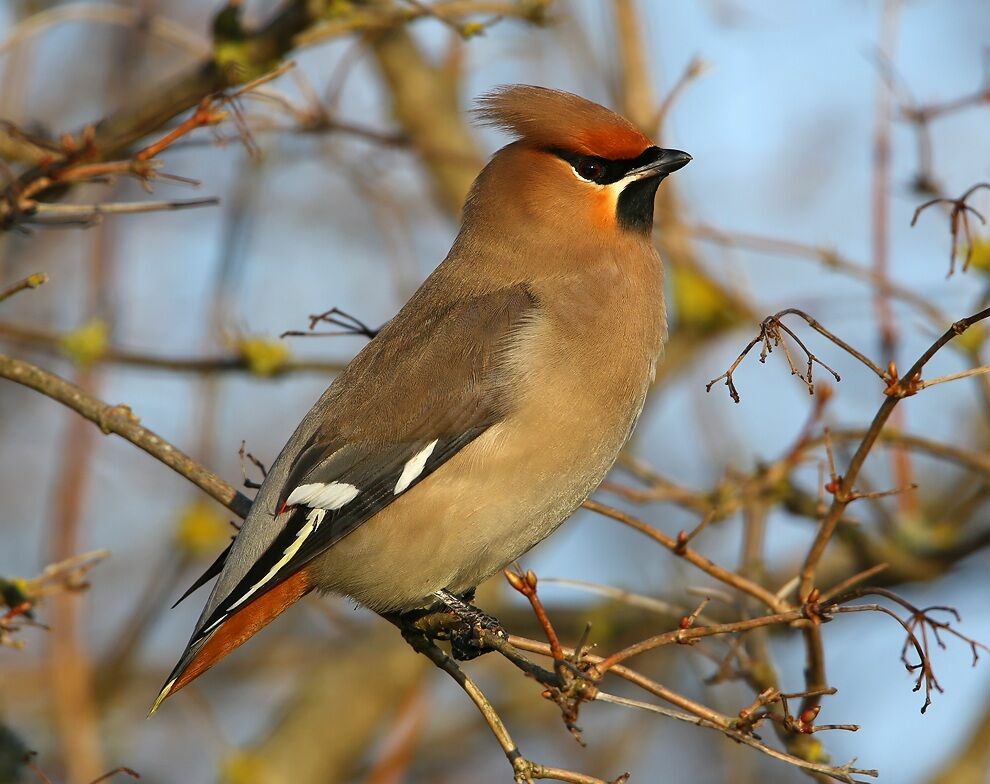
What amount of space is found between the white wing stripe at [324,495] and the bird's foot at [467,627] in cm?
39

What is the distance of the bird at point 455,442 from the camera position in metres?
3.65

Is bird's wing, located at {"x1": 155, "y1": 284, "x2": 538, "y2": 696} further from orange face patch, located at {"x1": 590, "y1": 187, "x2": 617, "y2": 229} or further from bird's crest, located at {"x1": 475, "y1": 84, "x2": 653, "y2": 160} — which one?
bird's crest, located at {"x1": 475, "y1": 84, "x2": 653, "y2": 160}

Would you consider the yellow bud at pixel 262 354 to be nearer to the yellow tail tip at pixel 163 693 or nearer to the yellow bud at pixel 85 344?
the yellow bud at pixel 85 344

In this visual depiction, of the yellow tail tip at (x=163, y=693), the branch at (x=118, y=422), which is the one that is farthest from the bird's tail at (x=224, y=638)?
the branch at (x=118, y=422)

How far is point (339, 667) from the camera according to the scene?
5.68 meters

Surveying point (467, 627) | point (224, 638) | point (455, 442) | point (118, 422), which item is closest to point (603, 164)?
point (455, 442)

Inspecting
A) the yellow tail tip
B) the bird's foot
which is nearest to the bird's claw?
the bird's foot

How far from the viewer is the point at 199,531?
4.98 m

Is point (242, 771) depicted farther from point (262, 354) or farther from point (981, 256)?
point (981, 256)

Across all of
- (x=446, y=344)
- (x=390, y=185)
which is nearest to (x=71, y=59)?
(x=390, y=185)

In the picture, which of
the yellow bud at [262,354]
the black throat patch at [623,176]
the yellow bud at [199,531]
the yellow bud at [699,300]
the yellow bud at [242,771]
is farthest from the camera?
the yellow bud at [699,300]

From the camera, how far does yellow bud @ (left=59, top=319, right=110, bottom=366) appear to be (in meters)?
4.34

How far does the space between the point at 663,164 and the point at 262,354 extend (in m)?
1.49

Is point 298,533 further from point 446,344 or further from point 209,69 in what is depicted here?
point 209,69
